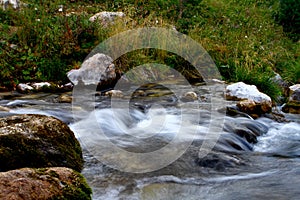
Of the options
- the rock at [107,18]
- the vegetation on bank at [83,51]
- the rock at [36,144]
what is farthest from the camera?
the rock at [107,18]

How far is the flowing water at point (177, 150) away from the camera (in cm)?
349

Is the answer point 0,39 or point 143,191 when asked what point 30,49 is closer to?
point 0,39

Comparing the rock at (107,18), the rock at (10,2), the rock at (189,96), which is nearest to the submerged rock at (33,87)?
the rock at (189,96)

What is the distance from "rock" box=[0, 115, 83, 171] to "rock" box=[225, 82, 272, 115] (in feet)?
12.6

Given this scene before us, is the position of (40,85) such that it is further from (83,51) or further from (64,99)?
(83,51)

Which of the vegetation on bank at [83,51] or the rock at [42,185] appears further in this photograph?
the vegetation on bank at [83,51]

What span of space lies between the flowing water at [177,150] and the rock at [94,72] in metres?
0.94

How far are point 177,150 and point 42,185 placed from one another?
2368mm

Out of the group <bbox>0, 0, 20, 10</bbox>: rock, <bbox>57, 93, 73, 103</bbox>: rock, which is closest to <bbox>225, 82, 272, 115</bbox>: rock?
<bbox>57, 93, 73, 103</bbox>: rock

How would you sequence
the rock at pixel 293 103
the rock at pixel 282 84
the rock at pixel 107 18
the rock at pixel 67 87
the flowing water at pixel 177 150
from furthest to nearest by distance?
the rock at pixel 107 18 → the rock at pixel 282 84 → the rock at pixel 67 87 → the rock at pixel 293 103 → the flowing water at pixel 177 150

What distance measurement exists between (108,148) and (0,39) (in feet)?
19.1

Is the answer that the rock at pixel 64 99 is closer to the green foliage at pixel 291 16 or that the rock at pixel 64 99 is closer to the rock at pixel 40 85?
the rock at pixel 40 85

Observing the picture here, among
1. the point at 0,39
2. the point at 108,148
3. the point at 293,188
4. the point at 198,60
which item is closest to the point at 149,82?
the point at 198,60

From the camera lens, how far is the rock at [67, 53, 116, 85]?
8070 millimetres
